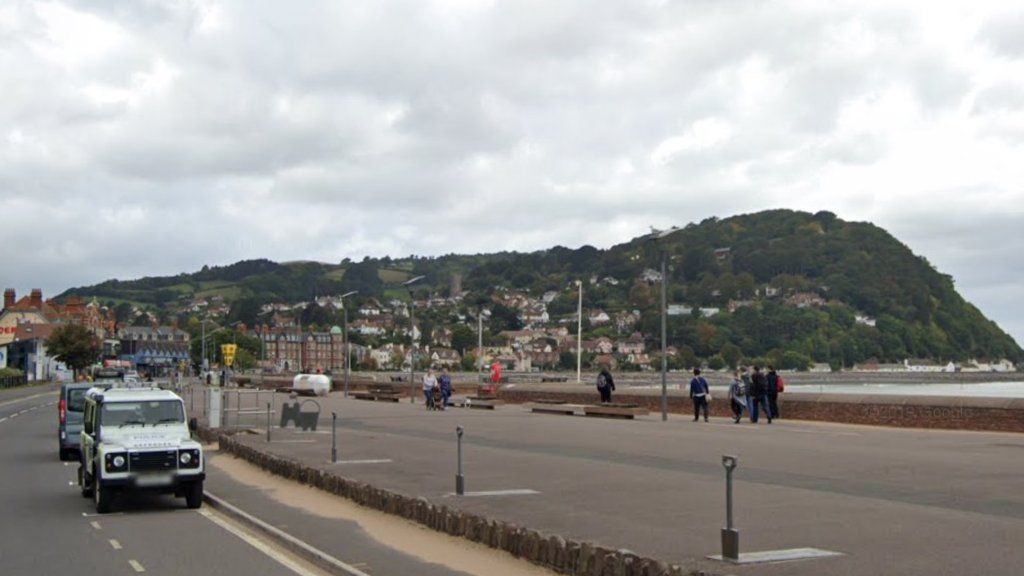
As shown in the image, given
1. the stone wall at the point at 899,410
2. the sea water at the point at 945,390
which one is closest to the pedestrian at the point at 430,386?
the stone wall at the point at 899,410

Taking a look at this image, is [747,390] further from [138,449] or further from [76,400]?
[138,449]

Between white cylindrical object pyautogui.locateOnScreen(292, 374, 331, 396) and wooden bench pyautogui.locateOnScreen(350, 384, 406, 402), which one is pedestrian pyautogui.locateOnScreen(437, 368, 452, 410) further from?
white cylindrical object pyautogui.locateOnScreen(292, 374, 331, 396)

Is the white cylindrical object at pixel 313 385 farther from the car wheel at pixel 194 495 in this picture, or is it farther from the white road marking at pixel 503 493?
A: the white road marking at pixel 503 493

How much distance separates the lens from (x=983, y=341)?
144500 millimetres

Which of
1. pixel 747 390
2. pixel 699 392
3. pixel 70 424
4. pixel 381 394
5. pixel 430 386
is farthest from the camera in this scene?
pixel 381 394

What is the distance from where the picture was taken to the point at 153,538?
49.1 ft

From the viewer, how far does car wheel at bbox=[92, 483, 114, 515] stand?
1745cm

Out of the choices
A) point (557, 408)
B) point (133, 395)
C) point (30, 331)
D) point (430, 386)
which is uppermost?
point (30, 331)

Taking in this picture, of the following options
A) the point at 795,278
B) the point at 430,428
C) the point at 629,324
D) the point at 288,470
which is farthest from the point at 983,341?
the point at 288,470

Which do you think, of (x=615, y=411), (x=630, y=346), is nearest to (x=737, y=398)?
(x=615, y=411)

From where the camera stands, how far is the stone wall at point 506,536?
384 inches

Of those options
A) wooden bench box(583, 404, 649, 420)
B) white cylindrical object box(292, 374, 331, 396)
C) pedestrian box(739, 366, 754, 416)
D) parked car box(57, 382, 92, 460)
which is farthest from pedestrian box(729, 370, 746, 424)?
white cylindrical object box(292, 374, 331, 396)

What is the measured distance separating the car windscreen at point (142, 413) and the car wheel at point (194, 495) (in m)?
1.56

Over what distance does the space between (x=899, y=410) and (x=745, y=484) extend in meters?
14.6
